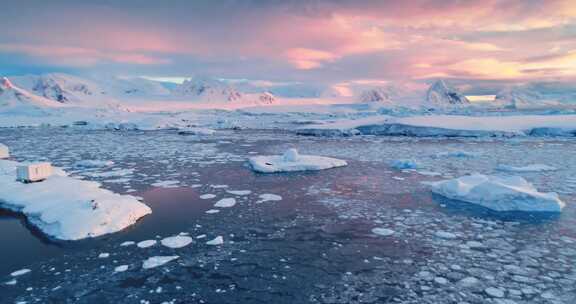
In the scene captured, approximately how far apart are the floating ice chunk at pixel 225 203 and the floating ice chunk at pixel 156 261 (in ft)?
7.35

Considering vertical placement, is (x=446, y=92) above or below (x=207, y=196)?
above

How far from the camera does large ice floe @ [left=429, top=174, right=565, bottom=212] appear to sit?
6219mm

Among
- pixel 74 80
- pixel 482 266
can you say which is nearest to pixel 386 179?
pixel 482 266

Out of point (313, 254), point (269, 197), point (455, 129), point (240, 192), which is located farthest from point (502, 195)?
point (455, 129)

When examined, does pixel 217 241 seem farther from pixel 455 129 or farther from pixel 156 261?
pixel 455 129

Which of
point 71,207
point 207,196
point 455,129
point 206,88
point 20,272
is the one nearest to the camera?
point 20,272

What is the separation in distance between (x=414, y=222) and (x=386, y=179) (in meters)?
3.46

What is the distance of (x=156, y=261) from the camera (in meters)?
4.30

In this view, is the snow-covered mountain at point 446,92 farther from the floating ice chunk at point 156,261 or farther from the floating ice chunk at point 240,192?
the floating ice chunk at point 156,261

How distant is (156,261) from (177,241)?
627 mm

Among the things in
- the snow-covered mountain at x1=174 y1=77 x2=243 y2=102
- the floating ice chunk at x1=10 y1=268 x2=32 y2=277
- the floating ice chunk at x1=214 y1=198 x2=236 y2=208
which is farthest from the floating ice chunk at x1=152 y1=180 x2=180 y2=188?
the snow-covered mountain at x1=174 y1=77 x2=243 y2=102

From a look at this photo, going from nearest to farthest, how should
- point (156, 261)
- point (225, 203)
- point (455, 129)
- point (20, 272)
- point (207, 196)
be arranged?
point (20, 272) < point (156, 261) < point (225, 203) < point (207, 196) < point (455, 129)

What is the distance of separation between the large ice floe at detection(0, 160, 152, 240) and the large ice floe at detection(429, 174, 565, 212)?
19.9ft

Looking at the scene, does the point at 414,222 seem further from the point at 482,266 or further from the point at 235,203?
the point at 235,203
